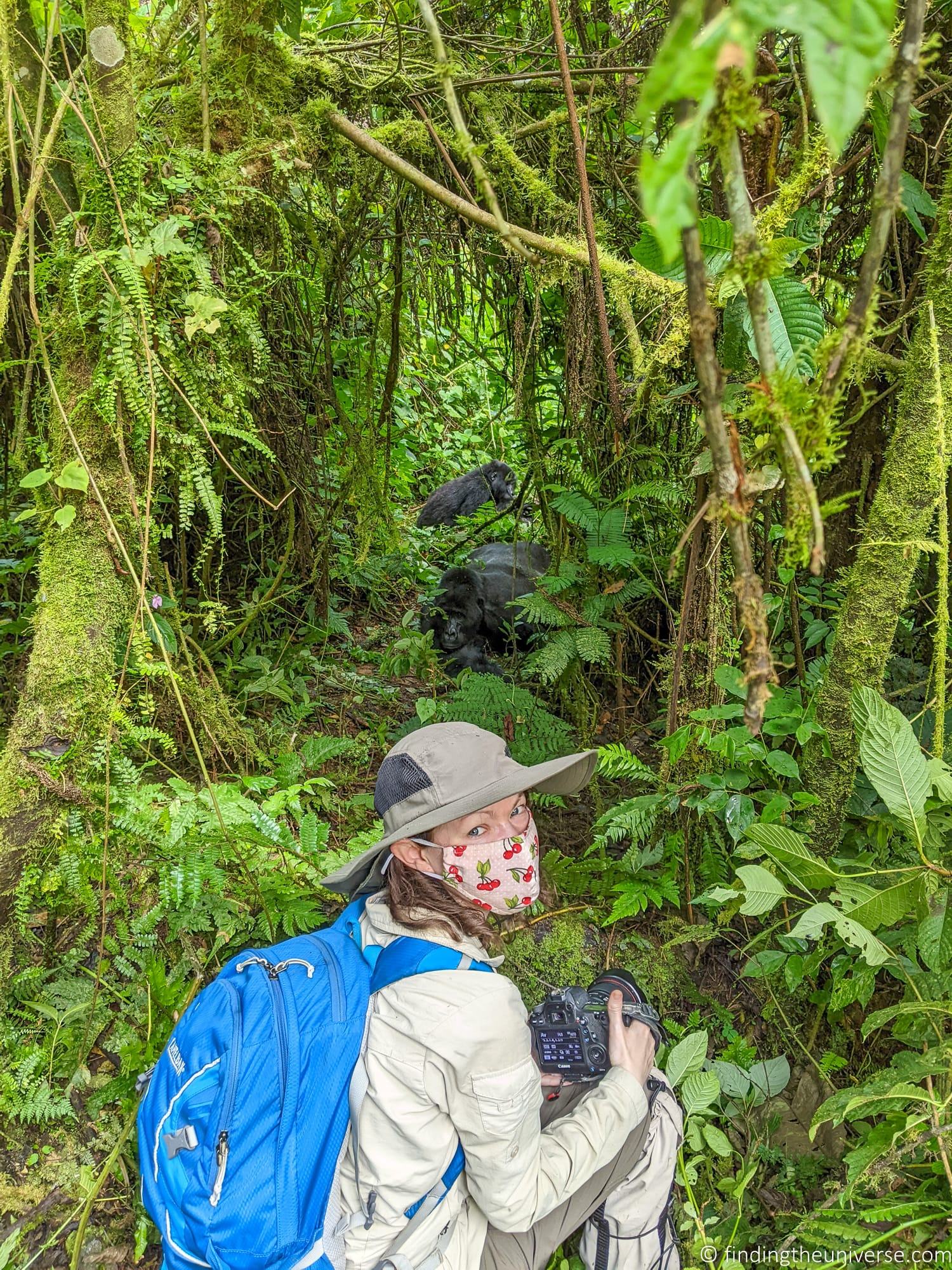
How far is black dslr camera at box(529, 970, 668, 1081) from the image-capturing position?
258 cm

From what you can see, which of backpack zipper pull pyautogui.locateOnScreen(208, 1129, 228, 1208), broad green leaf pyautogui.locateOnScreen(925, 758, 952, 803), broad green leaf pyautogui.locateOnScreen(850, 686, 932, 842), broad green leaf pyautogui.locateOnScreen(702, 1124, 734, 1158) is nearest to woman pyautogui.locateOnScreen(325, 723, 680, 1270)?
broad green leaf pyautogui.locateOnScreen(702, 1124, 734, 1158)

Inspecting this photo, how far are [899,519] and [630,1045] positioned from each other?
66.2 inches

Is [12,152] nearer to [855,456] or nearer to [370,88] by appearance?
[370,88]

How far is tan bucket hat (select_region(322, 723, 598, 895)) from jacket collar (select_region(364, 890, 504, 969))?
0.17 m

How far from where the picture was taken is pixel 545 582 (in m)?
3.51

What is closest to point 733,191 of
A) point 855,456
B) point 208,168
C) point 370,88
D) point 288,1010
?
point 288,1010

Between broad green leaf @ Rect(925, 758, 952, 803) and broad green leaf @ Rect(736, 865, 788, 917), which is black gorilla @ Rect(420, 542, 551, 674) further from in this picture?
broad green leaf @ Rect(925, 758, 952, 803)

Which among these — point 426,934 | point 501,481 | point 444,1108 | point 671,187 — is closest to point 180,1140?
point 444,1108

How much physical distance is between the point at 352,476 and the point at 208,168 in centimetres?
184

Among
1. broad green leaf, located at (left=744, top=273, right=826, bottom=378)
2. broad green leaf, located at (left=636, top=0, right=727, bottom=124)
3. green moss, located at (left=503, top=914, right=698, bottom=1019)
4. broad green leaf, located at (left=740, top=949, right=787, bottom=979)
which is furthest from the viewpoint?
green moss, located at (left=503, top=914, right=698, bottom=1019)

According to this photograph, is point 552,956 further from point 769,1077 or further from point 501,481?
point 501,481

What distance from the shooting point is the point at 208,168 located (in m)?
2.51

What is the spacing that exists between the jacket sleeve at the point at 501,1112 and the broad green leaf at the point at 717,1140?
601mm

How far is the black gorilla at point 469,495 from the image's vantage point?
698 centimetres
